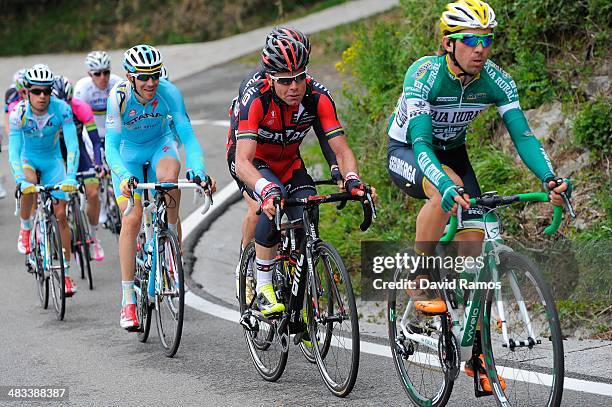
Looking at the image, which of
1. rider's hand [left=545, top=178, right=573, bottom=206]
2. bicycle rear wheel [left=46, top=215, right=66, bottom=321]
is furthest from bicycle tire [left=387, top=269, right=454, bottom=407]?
bicycle rear wheel [left=46, top=215, right=66, bottom=321]

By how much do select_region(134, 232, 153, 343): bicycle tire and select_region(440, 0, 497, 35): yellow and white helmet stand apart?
11.1 ft

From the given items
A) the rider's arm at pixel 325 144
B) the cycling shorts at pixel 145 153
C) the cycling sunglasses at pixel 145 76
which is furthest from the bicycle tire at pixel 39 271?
the rider's arm at pixel 325 144

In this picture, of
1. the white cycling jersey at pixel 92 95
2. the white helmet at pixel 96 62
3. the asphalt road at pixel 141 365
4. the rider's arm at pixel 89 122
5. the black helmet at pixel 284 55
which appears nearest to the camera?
the black helmet at pixel 284 55

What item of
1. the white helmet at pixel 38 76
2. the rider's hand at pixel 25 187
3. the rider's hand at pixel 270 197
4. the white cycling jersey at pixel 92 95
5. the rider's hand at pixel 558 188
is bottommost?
the rider's hand at pixel 558 188

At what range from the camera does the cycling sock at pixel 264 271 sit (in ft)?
22.7

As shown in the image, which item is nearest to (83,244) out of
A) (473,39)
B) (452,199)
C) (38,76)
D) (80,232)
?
(80,232)

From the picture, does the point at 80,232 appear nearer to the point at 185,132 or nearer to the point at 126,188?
the point at 185,132

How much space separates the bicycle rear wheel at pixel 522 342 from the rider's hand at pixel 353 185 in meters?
1.17

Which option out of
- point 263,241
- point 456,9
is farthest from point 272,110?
point 456,9

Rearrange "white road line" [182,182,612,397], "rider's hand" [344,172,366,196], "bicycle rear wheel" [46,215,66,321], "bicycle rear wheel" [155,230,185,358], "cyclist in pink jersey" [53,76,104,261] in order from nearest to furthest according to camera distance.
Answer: "white road line" [182,182,612,397] → "rider's hand" [344,172,366,196] → "bicycle rear wheel" [155,230,185,358] → "bicycle rear wheel" [46,215,66,321] → "cyclist in pink jersey" [53,76,104,261]

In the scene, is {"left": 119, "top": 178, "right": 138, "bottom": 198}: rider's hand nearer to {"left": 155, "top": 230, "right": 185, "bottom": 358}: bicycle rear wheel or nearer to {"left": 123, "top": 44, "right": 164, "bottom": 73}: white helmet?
{"left": 155, "top": 230, "right": 185, "bottom": 358}: bicycle rear wheel

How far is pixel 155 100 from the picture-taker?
8383mm

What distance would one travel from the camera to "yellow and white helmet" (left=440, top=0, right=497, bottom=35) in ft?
18.7

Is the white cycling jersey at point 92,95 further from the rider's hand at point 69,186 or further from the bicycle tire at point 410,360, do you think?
the bicycle tire at point 410,360
